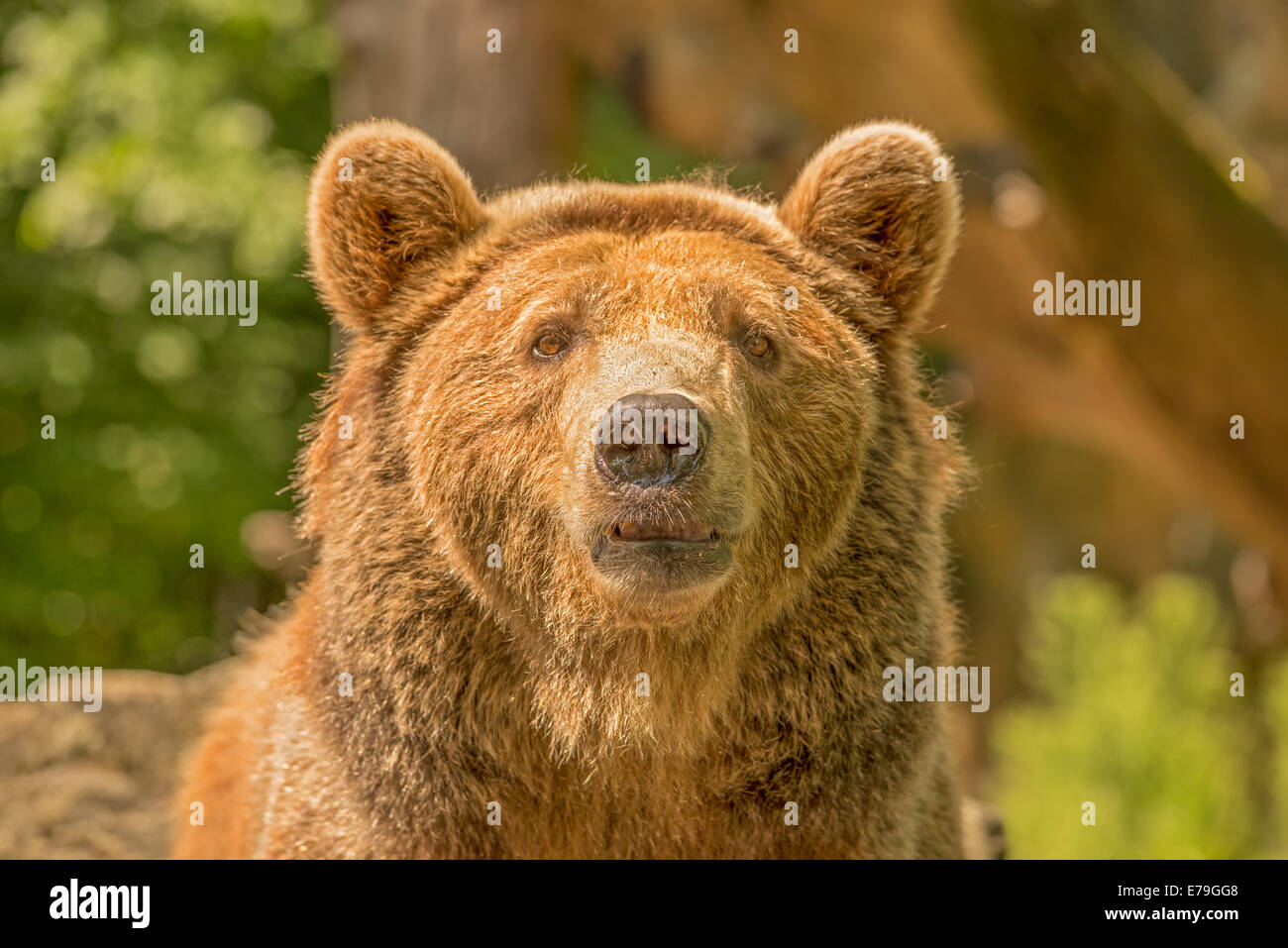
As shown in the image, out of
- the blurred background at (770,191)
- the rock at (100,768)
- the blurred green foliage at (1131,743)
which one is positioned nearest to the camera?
the rock at (100,768)

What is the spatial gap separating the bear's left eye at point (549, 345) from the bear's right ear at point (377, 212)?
610 mm

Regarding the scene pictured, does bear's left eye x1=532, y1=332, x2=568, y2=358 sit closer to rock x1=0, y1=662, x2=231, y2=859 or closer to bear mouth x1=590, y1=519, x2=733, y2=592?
bear mouth x1=590, y1=519, x2=733, y2=592

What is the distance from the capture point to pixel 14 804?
21.4 feet

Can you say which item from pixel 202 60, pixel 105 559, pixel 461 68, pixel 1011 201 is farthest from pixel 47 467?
pixel 1011 201

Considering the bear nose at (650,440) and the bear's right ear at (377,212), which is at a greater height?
the bear's right ear at (377,212)

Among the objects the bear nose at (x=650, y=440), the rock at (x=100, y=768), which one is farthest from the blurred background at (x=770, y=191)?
the bear nose at (x=650, y=440)

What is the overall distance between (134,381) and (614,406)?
41.8 ft

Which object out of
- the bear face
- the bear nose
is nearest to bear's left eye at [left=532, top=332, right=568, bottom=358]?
the bear face

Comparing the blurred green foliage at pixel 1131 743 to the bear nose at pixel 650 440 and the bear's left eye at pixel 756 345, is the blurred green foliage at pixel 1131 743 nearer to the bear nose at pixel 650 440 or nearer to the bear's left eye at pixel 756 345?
the bear's left eye at pixel 756 345

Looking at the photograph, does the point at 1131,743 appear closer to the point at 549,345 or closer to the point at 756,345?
the point at 756,345

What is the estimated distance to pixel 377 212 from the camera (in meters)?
4.33

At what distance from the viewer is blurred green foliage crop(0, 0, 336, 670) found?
1233 centimetres

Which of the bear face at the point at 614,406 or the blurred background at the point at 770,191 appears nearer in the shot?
the bear face at the point at 614,406

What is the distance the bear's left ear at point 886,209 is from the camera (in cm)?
433
